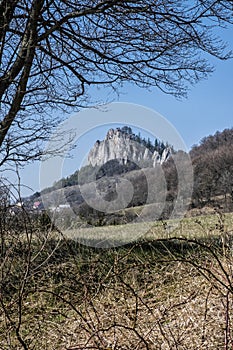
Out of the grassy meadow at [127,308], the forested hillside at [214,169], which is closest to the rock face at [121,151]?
the grassy meadow at [127,308]

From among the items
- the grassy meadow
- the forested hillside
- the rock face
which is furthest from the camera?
the forested hillside

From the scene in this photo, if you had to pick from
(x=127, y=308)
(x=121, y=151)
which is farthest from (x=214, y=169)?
(x=127, y=308)

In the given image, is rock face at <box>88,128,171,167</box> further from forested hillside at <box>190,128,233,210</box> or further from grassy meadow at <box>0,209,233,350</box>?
forested hillside at <box>190,128,233,210</box>

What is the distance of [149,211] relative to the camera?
620cm

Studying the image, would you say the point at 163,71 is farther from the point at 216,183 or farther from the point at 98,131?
the point at 216,183

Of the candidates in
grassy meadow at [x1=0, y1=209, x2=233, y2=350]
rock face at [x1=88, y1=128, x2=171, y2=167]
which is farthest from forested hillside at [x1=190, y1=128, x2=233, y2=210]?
grassy meadow at [x1=0, y1=209, x2=233, y2=350]

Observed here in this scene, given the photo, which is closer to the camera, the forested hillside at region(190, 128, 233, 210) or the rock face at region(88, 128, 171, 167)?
the rock face at region(88, 128, 171, 167)

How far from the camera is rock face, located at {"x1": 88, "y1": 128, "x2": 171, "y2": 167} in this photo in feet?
18.3

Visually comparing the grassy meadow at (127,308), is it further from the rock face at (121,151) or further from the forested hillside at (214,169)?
the forested hillside at (214,169)

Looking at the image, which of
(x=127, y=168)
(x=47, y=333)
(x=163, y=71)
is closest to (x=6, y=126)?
(x=127, y=168)

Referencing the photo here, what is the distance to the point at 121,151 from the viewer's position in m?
5.75

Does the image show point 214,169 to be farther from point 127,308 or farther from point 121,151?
point 127,308

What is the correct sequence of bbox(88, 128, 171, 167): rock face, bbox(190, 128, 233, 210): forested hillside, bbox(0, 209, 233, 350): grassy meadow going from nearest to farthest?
1. bbox(0, 209, 233, 350): grassy meadow
2. bbox(88, 128, 171, 167): rock face
3. bbox(190, 128, 233, 210): forested hillside

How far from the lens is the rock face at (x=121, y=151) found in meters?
5.57
